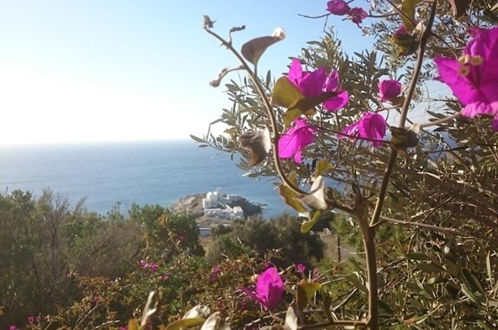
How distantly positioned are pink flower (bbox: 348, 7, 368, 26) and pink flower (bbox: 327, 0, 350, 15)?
2.6 inches

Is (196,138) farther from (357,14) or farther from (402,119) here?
(402,119)

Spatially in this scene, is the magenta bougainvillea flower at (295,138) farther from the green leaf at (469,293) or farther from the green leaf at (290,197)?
the green leaf at (469,293)

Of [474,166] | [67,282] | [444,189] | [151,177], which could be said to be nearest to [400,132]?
[444,189]

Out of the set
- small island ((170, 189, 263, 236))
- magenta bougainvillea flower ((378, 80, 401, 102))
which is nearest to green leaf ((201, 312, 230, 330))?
magenta bougainvillea flower ((378, 80, 401, 102))

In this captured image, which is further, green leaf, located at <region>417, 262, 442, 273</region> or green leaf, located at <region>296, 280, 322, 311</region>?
green leaf, located at <region>417, 262, 442, 273</region>

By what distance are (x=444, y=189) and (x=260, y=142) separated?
0.59 m

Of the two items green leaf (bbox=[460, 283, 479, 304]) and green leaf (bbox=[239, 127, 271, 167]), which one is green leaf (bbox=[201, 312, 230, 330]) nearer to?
green leaf (bbox=[239, 127, 271, 167])

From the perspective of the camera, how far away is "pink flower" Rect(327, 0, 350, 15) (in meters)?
1.00

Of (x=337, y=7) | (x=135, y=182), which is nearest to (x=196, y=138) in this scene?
(x=337, y=7)

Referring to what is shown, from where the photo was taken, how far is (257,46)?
0.42 metres

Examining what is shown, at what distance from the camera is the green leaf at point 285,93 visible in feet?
1.29

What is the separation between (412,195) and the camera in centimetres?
97

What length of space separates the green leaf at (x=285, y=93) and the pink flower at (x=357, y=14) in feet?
2.52

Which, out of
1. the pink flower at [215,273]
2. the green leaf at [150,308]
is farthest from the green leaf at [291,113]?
the pink flower at [215,273]
